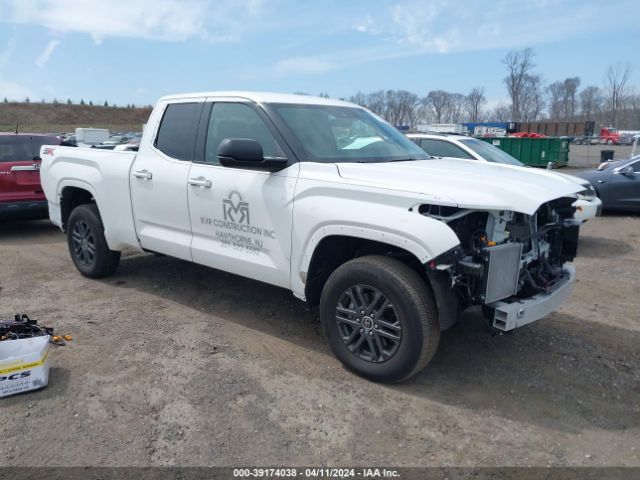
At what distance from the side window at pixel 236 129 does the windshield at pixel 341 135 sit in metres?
0.18

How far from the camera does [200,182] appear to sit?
4586 mm

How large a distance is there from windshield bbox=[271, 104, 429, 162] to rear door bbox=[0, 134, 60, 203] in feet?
19.8

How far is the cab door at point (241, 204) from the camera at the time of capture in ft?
13.5

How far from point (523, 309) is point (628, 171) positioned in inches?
346

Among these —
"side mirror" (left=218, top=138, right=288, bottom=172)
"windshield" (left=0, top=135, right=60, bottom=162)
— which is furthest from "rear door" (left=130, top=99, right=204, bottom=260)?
"windshield" (left=0, top=135, right=60, bottom=162)

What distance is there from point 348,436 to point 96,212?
13.2 feet

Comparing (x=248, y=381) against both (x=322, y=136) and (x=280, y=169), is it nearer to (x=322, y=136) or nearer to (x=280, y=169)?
(x=280, y=169)

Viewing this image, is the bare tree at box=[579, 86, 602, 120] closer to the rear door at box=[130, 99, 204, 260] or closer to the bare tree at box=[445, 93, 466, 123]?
the bare tree at box=[445, 93, 466, 123]

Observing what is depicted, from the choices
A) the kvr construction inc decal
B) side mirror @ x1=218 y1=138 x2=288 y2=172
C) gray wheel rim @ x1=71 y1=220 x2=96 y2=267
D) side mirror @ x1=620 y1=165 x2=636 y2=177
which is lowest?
gray wheel rim @ x1=71 y1=220 x2=96 y2=267

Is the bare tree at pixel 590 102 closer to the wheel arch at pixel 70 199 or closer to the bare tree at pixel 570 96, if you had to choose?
the bare tree at pixel 570 96

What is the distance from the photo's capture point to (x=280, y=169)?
4.07 m

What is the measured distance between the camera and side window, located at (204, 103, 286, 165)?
430 cm

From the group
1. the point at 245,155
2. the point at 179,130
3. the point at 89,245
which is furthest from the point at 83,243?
the point at 245,155

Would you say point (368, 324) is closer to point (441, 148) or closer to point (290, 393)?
point (290, 393)
